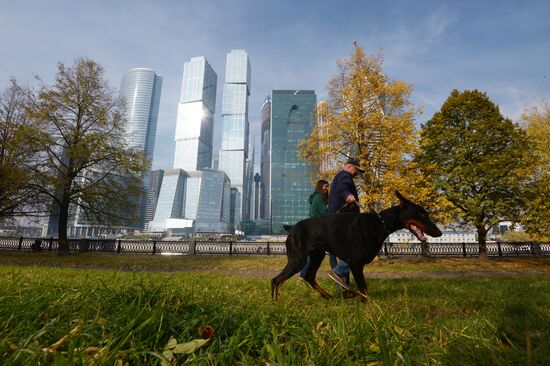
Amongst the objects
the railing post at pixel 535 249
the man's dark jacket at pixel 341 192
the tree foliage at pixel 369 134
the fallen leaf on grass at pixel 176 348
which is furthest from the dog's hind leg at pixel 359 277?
the railing post at pixel 535 249

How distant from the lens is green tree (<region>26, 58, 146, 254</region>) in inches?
734

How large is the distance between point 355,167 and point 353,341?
441 centimetres

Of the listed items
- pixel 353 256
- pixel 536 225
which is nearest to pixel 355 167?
pixel 353 256

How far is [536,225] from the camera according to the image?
1412 centimetres

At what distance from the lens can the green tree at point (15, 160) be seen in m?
17.2

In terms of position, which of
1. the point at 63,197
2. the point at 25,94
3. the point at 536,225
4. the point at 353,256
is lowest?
the point at 353,256

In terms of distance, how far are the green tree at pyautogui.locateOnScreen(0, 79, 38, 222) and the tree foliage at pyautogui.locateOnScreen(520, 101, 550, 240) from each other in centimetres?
2863

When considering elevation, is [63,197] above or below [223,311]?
above

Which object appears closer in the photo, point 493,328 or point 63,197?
point 493,328

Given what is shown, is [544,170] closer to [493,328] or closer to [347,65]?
[347,65]

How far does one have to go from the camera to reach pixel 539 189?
15.3 m

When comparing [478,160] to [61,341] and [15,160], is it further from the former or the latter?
[15,160]

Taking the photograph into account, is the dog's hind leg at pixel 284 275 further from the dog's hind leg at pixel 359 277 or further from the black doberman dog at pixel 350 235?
the dog's hind leg at pixel 359 277

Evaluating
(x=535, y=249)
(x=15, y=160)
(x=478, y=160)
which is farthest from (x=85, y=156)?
(x=535, y=249)
